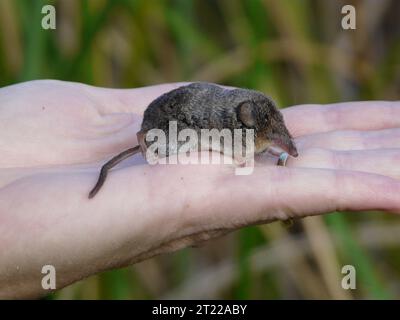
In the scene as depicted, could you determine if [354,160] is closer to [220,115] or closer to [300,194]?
[300,194]

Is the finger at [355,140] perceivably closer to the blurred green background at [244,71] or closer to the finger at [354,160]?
the finger at [354,160]

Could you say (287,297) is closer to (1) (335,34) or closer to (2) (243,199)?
(1) (335,34)

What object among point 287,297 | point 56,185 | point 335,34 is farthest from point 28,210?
point 335,34

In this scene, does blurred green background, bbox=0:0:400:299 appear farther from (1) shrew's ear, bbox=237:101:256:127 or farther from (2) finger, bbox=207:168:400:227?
(2) finger, bbox=207:168:400:227

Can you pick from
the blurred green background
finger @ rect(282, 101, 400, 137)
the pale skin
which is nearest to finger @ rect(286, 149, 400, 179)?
the pale skin

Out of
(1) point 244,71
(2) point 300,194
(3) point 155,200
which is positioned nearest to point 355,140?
(2) point 300,194

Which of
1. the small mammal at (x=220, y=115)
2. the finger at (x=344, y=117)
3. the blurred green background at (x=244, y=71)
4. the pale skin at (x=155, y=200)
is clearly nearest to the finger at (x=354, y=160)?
the pale skin at (x=155, y=200)
